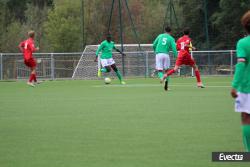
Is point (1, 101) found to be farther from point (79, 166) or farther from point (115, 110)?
point (79, 166)

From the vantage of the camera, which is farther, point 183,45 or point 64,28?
point 64,28

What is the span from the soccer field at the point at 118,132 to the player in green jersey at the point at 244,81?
0.61 m

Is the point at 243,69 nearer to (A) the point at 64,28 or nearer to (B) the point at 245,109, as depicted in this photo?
(B) the point at 245,109

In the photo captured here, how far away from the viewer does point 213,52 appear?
40.4 m

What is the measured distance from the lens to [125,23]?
2532 inches

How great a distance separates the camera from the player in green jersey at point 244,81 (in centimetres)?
795

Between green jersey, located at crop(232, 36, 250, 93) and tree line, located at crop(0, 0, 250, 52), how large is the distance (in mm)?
35029

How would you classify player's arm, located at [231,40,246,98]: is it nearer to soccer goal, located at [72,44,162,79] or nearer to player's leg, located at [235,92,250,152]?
player's leg, located at [235,92,250,152]

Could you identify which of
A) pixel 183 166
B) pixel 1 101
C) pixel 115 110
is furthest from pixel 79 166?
pixel 1 101

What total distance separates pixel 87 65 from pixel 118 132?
94.0ft

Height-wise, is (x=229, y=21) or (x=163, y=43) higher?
(x=229, y=21)

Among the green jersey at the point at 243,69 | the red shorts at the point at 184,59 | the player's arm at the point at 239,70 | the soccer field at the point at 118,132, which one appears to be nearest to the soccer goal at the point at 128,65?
the red shorts at the point at 184,59

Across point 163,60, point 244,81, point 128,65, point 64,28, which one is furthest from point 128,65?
point 244,81

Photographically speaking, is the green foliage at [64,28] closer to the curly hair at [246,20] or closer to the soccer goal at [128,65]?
the soccer goal at [128,65]
